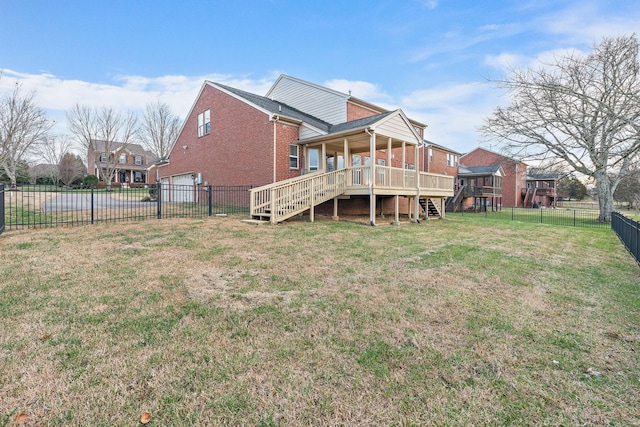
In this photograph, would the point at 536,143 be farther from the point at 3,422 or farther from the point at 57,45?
the point at 57,45

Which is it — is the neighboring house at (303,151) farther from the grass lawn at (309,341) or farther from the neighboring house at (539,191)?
the neighboring house at (539,191)

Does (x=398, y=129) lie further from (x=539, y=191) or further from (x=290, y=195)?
(x=539, y=191)

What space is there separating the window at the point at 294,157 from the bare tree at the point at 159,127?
33129 mm

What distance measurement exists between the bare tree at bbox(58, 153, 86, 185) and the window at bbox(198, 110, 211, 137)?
1370 inches

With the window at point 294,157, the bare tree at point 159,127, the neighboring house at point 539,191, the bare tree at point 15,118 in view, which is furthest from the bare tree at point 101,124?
the neighboring house at point 539,191

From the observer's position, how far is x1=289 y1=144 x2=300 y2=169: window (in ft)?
51.3

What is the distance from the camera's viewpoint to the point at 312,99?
19.2 metres

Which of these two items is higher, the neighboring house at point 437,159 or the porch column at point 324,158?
the neighboring house at point 437,159

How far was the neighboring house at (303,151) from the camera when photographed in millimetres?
12547

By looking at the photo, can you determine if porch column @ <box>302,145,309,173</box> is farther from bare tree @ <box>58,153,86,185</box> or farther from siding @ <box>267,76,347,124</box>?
bare tree @ <box>58,153,86,185</box>

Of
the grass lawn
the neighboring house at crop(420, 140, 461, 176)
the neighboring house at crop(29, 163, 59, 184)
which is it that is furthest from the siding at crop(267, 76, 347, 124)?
the neighboring house at crop(29, 163, 59, 184)

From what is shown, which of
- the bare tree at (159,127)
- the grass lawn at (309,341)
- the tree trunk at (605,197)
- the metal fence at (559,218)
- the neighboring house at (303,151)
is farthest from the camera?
the bare tree at (159,127)

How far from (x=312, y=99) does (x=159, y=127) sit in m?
32.8

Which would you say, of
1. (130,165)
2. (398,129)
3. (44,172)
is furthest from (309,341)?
(44,172)
